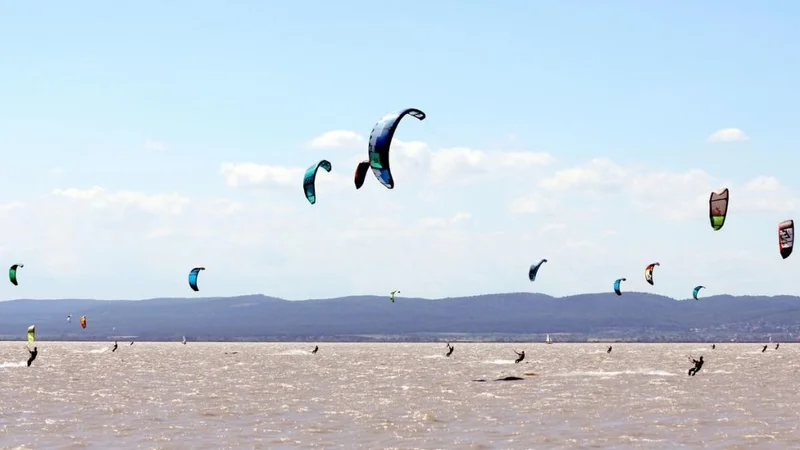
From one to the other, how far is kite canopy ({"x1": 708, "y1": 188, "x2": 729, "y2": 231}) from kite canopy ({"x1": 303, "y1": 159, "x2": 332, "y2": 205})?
16528 mm

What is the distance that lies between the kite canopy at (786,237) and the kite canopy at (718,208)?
252cm

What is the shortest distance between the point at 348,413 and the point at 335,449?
1006cm

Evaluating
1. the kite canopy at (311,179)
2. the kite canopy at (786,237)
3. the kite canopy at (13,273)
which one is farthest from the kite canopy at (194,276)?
the kite canopy at (786,237)

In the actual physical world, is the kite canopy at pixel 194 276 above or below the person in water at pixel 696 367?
above

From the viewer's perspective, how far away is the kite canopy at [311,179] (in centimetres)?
4397

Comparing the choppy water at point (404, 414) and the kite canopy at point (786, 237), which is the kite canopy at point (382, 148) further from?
the kite canopy at point (786, 237)

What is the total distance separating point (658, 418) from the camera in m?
35.1

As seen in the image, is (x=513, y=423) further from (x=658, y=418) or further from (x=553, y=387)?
(x=553, y=387)

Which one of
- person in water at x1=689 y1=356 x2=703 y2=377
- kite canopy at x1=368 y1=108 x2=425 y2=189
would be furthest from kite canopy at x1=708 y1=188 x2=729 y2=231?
kite canopy at x1=368 y1=108 x2=425 y2=189

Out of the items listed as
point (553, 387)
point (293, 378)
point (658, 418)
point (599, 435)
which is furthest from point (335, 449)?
point (293, 378)

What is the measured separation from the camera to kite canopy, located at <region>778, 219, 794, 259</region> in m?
46.2

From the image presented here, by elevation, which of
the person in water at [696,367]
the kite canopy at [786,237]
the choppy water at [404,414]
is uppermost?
the kite canopy at [786,237]

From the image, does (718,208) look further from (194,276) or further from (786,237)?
(194,276)

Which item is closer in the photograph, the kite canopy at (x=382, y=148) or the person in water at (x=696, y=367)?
the kite canopy at (x=382, y=148)
